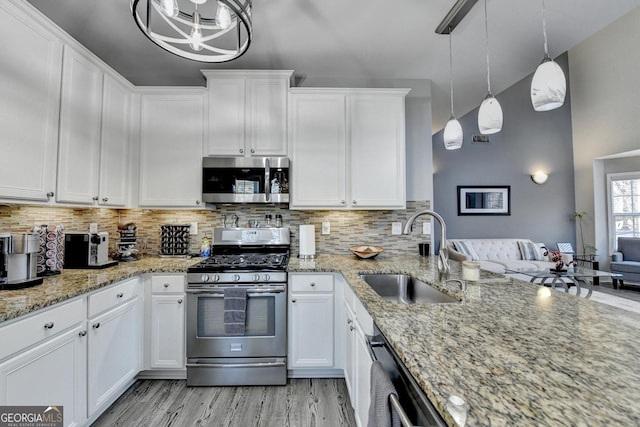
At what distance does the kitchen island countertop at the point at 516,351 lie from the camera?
0.54 meters

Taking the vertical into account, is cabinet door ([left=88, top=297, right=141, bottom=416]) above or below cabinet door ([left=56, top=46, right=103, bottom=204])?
below

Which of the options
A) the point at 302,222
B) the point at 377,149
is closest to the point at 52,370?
the point at 302,222

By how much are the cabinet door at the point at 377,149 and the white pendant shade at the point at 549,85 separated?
1.36 m

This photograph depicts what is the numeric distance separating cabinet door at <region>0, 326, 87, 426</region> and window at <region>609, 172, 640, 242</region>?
354 inches

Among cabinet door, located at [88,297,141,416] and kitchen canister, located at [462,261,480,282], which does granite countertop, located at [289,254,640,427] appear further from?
cabinet door, located at [88,297,141,416]

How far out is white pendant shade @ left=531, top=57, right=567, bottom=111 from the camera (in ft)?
4.36

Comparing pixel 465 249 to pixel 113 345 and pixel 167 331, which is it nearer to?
pixel 167 331

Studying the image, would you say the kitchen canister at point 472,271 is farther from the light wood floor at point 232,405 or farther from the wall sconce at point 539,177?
the wall sconce at point 539,177

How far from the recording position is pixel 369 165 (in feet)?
8.88

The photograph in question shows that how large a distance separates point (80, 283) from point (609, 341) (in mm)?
2514

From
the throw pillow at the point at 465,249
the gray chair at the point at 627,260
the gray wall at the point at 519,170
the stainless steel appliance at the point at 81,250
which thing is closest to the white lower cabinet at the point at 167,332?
the stainless steel appliance at the point at 81,250

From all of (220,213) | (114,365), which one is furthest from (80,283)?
(220,213)

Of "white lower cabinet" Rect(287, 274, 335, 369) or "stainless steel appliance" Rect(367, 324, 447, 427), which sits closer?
"stainless steel appliance" Rect(367, 324, 447, 427)

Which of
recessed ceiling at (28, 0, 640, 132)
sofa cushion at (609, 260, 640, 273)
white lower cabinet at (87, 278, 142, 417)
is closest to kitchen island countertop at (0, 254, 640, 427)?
white lower cabinet at (87, 278, 142, 417)
